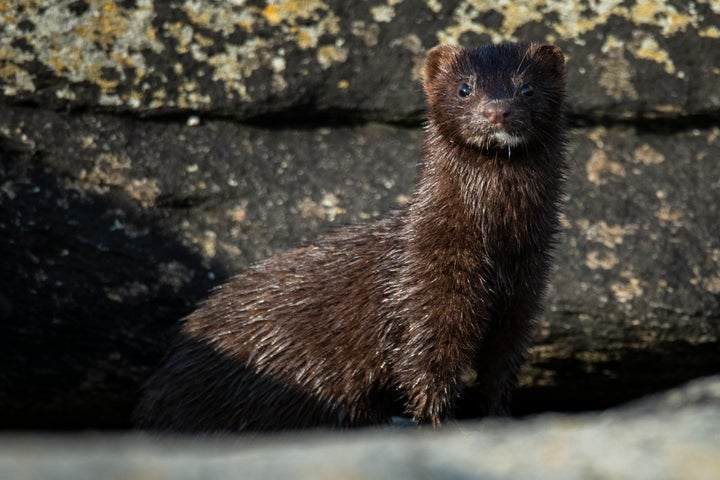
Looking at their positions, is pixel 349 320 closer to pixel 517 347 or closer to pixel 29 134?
pixel 517 347

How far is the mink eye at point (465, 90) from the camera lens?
4117mm

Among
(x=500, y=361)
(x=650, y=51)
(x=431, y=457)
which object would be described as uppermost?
(x=650, y=51)

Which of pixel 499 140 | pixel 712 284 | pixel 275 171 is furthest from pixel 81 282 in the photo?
pixel 712 284

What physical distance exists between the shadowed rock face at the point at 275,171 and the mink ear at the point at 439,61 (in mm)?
734

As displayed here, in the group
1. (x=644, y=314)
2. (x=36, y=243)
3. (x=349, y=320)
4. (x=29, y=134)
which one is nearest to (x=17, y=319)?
(x=36, y=243)

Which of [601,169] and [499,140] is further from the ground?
[499,140]

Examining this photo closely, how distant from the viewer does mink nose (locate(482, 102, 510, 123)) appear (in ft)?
12.9

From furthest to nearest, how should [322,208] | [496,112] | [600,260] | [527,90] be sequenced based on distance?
1. [322,208]
2. [600,260]
3. [527,90]
4. [496,112]

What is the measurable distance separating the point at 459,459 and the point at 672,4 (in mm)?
3920

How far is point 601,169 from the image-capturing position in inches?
207

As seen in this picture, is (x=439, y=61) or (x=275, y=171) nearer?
(x=439, y=61)

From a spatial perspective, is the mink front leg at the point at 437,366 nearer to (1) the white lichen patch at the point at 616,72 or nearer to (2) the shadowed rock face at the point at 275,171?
(2) the shadowed rock face at the point at 275,171

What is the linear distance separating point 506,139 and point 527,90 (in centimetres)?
24

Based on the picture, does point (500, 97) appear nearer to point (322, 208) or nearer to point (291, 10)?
point (322, 208)
